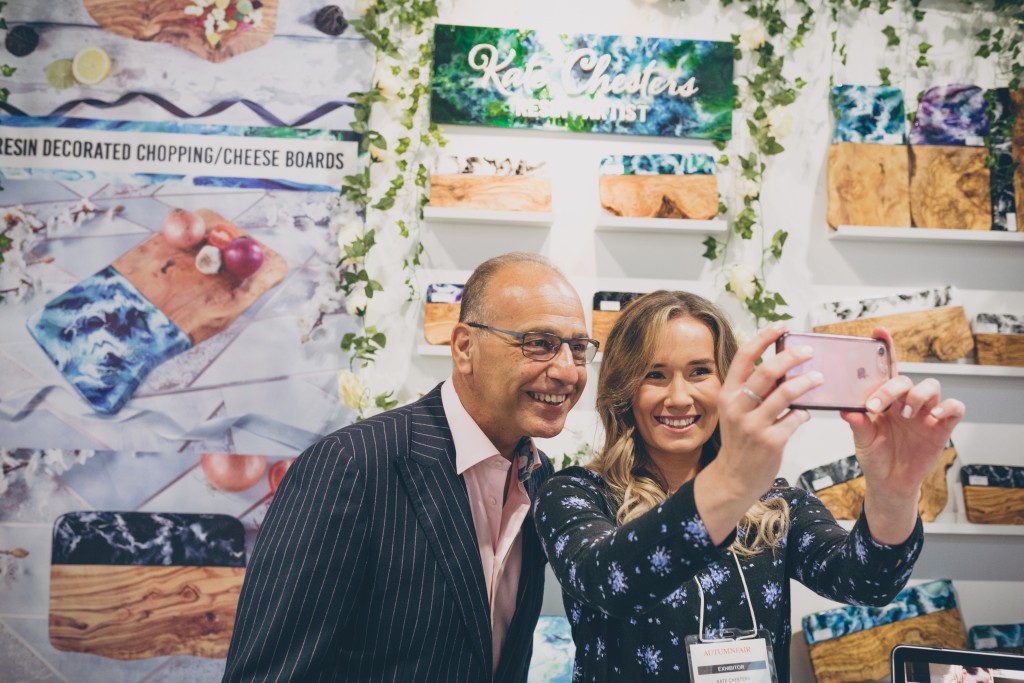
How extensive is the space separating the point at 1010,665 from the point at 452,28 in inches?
103

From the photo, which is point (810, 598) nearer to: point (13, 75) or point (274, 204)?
point (274, 204)

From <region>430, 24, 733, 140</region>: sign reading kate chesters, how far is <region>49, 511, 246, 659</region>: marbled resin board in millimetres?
1845

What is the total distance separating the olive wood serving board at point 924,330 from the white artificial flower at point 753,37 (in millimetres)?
1115

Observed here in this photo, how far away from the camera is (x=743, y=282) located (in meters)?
2.81

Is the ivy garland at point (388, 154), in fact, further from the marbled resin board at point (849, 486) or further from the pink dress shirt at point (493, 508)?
the marbled resin board at point (849, 486)

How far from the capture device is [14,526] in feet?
9.29

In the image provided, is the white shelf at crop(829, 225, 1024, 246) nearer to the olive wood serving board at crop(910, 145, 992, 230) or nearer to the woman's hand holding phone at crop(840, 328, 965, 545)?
the olive wood serving board at crop(910, 145, 992, 230)

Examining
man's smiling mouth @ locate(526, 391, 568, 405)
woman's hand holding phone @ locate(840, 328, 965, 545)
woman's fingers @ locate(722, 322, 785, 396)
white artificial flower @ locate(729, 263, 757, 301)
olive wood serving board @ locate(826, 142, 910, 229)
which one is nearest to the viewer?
woman's fingers @ locate(722, 322, 785, 396)

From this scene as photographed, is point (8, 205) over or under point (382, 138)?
under

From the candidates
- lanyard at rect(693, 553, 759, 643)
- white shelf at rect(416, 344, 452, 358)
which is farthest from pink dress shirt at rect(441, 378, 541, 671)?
white shelf at rect(416, 344, 452, 358)

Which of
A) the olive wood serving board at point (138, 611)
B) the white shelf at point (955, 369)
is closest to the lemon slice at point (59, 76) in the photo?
the olive wood serving board at point (138, 611)

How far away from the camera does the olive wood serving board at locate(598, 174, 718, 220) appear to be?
284 cm

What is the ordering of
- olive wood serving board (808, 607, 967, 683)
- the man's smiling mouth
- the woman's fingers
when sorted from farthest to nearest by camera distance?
olive wood serving board (808, 607, 967, 683), the man's smiling mouth, the woman's fingers

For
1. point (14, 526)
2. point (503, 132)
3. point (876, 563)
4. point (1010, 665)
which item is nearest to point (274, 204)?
point (503, 132)
